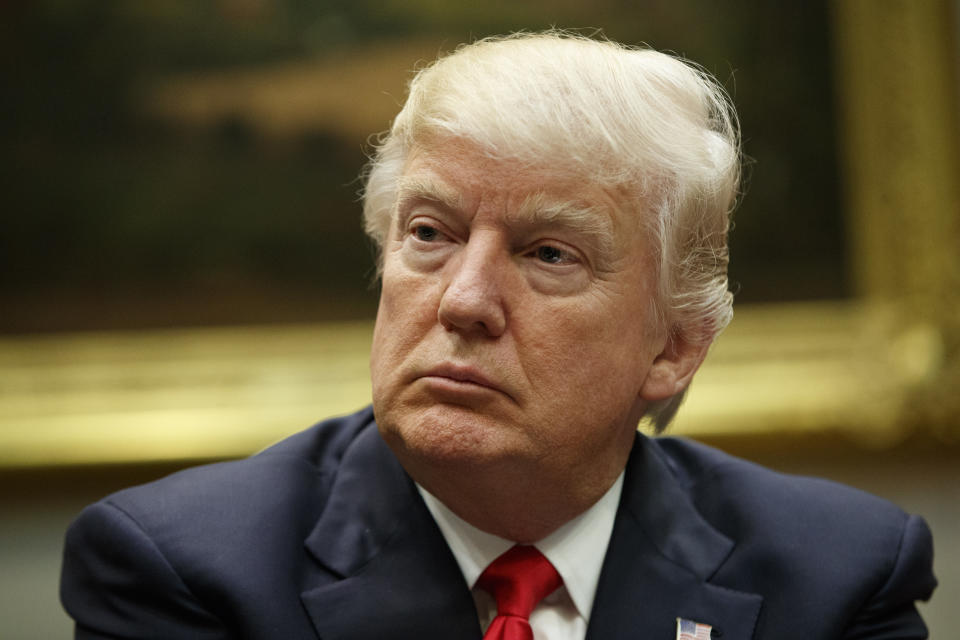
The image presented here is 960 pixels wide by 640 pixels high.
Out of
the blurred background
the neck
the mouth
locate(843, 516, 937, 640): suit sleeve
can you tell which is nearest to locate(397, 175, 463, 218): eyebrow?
the mouth

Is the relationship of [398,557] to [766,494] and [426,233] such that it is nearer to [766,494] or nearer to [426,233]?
[426,233]

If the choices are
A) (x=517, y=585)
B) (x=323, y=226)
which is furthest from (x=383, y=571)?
(x=323, y=226)

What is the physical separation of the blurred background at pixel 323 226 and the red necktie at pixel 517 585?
10.3ft

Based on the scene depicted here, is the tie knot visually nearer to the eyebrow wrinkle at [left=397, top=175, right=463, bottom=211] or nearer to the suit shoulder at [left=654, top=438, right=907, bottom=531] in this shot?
the suit shoulder at [left=654, top=438, right=907, bottom=531]

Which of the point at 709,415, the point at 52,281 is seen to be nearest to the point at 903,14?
the point at 709,415

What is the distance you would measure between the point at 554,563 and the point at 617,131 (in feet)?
2.98

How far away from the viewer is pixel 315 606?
2.01m

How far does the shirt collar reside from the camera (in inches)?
84.5

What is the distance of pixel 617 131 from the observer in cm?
204

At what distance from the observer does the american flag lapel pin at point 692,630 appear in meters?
2.13

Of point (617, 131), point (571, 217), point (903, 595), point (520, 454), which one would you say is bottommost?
point (903, 595)

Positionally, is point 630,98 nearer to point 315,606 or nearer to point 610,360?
point 610,360

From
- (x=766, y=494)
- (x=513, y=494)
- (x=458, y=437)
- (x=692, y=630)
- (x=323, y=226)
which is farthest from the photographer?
(x=323, y=226)

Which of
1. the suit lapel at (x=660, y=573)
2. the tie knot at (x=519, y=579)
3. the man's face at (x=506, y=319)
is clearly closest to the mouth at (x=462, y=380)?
the man's face at (x=506, y=319)
